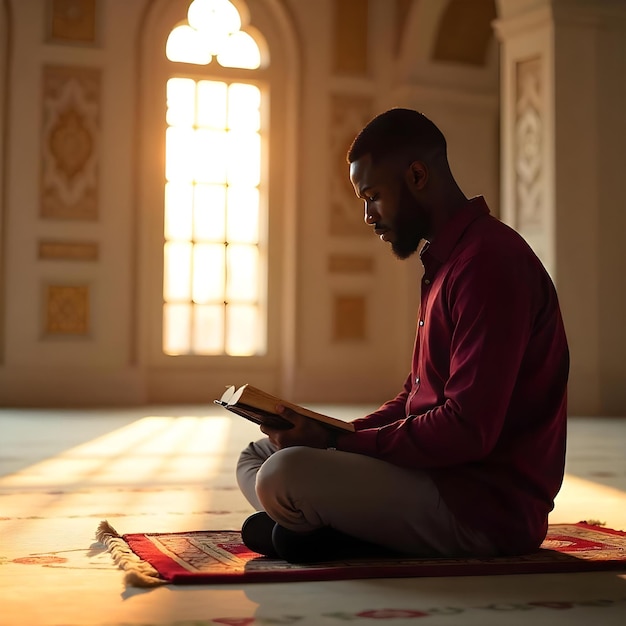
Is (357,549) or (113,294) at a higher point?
(113,294)

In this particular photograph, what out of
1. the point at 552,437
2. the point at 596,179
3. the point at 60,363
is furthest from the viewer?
the point at 60,363

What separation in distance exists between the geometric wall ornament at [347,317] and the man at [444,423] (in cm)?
688

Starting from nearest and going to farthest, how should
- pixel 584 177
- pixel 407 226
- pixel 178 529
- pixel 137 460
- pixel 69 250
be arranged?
pixel 407 226 < pixel 178 529 < pixel 137 460 < pixel 584 177 < pixel 69 250

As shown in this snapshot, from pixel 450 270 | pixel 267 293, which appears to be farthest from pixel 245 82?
pixel 450 270

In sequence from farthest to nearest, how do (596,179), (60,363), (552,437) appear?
(60,363) → (596,179) → (552,437)

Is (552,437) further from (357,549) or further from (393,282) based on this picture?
(393,282)

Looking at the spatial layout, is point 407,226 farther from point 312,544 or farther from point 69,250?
point 69,250

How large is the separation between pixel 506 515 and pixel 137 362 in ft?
21.7

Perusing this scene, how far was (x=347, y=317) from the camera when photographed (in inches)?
368

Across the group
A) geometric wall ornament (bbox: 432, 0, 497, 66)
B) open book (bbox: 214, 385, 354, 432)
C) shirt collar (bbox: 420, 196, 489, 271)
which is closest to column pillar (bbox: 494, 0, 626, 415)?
geometric wall ornament (bbox: 432, 0, 497, 66)

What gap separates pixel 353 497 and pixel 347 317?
7094 millimetres

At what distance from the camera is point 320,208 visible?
9219 millimetres

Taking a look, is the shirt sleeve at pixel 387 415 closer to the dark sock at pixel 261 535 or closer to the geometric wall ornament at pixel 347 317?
the dark sock at pixel 261 535

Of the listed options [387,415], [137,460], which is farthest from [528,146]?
[387,415]
